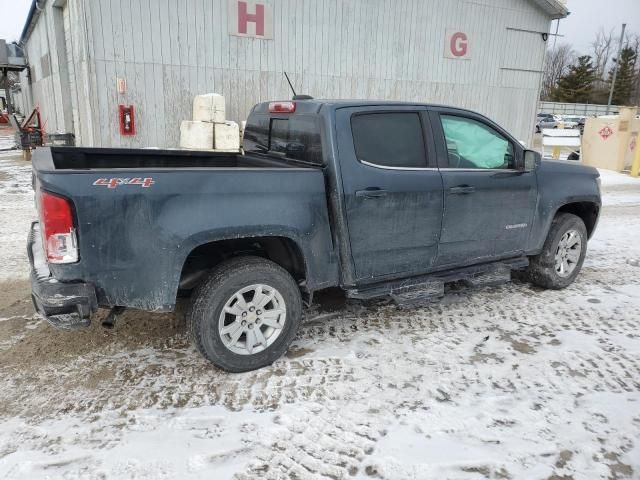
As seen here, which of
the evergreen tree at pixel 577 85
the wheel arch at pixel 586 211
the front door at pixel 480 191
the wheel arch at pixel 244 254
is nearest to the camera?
the wheel arch at pixel 244 254

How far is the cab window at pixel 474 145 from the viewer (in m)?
4.18

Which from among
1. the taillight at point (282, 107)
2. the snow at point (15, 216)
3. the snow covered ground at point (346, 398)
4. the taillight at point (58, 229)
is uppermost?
the taillight at point (282, 107)

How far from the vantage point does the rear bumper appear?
9.30 ft

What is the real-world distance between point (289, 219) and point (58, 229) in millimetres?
1380

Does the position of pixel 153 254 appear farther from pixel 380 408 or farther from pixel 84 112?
pixel 84 112

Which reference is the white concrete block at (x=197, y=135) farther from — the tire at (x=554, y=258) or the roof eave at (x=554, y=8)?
the roof eave at (x=554, y=8)

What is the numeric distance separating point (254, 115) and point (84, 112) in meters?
8.07

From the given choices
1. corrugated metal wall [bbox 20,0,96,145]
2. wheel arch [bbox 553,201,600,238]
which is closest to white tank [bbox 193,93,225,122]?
corrugated metal wall [bbox 20,0,96,145]

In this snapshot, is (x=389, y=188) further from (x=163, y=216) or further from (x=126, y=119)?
(x=126, y=119)

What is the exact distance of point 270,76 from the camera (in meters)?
12.4

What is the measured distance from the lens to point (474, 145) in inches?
171

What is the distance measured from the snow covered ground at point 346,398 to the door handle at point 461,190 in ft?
3.69

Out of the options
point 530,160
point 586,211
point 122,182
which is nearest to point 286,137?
point 122,182

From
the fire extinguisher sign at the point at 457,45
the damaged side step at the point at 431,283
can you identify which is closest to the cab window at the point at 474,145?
the damaged side step at the point at 431,283
